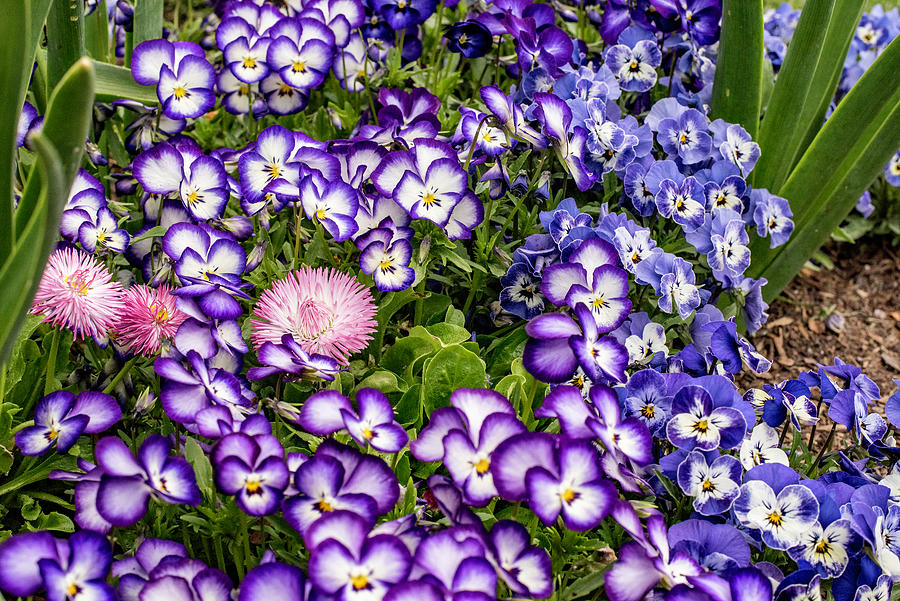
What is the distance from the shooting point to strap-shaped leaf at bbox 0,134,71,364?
0.88 meters

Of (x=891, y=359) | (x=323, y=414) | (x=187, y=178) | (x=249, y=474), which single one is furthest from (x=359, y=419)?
(x=891, y=359)

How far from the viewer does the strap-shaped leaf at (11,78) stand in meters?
1.07

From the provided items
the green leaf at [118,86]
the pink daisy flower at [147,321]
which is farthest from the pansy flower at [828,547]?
the green leaf at [118,86]

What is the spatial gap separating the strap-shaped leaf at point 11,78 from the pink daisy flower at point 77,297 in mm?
106

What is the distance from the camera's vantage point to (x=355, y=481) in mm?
1103

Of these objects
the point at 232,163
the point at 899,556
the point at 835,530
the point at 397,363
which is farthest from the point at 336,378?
the point at 899,556

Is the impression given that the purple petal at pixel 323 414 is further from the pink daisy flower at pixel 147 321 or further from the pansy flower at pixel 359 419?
the pink daisy flower at pixel 147 321

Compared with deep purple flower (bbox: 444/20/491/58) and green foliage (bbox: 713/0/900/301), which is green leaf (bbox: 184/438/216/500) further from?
green foliage (bbox: 713/0/900/301)

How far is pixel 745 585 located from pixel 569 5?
176 cm

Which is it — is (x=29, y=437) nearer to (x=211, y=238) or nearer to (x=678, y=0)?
(x=211, y=238)

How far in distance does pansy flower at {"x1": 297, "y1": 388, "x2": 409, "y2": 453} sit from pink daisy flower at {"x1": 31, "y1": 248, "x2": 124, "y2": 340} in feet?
1.21

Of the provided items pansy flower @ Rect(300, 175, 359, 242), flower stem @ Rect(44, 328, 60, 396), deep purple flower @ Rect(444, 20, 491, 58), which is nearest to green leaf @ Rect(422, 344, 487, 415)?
pansy flower @ Rect(300, 175, 359, 242)

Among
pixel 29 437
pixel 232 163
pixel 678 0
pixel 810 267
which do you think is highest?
pixel 678 0

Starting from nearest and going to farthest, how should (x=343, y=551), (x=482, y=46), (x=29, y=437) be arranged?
(x=343, y=551)
(x=29, y=437)
(x=482, y=46)
